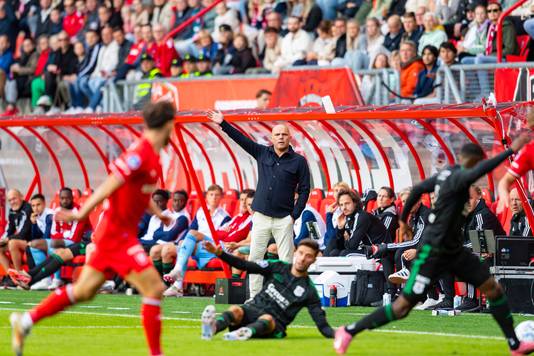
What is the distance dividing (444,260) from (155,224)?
9.67m

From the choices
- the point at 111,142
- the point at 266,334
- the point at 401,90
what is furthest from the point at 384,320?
the point at 111,142

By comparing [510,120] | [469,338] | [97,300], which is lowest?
[97,300]

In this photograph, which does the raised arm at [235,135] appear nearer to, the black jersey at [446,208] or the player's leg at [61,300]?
the black jersey at [446,208]

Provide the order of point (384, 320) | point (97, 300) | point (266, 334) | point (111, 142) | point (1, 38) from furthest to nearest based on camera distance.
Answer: point (1, 38) → point (111, 142) → point (97, 300) → point (266, 334) → point (384, 320)

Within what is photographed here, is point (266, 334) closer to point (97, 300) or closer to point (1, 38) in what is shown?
point (97, 300)

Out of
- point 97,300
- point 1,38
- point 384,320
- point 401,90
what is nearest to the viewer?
point 384,320

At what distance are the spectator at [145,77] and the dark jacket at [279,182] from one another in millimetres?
8013

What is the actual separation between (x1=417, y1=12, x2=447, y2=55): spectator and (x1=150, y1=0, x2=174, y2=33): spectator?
666 cm

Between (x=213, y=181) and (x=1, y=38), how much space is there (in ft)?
30.0

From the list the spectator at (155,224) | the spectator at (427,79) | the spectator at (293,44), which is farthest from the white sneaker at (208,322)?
the spectator at (293,44)

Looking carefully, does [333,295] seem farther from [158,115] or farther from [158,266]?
[158,115]

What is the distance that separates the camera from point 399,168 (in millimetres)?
18422

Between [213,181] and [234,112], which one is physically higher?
[234,112]

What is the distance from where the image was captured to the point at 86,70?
25.9 metres
